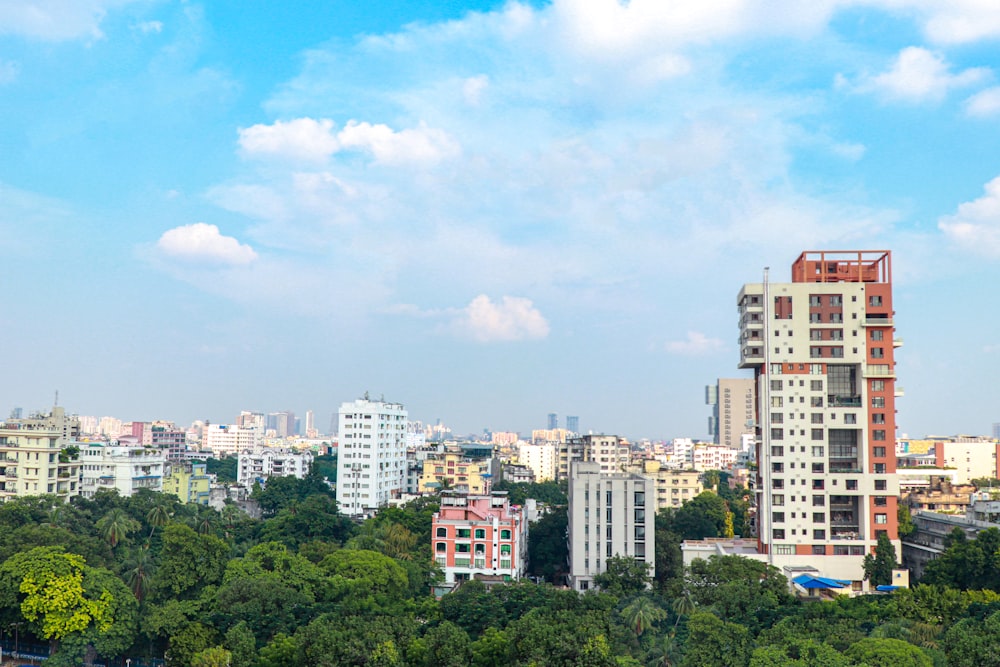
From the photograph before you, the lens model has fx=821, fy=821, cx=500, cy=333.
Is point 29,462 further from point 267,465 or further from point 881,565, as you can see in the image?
point 881,565

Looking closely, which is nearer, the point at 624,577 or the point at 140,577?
the point at 140,577

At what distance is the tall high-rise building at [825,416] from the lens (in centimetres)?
3819

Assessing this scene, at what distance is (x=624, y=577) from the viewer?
36125 millimetres

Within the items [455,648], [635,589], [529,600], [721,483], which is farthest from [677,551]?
[721,483]

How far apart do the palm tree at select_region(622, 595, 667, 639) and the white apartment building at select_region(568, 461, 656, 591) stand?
10.2m

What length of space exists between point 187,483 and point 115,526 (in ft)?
88.1

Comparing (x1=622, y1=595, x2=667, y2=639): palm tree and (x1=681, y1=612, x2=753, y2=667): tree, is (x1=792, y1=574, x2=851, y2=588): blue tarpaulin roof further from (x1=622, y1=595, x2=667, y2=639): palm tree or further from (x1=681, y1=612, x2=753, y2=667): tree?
(x1=681, y1=612, x2=753, y2=667): tree

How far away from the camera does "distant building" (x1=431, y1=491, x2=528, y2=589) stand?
39062 millimetres

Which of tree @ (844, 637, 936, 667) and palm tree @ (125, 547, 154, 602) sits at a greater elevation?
tree @ (844, 637, 936, 667)

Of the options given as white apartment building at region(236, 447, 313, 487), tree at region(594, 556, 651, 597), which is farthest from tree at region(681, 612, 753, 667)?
white apartment building at region(236, 447, 313, 487)

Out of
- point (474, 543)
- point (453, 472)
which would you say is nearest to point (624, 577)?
point (474, 543)

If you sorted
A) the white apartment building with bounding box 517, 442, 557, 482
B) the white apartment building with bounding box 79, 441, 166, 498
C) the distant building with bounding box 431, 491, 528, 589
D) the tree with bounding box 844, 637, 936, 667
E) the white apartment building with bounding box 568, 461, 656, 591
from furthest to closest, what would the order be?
the white apartment building with bounding box 517, 442, 557, 482
the white apartment building with bounding box 79, 441, 166, 498
the white apartment building with bounding box 568, 461, 656, 591
the distant building with bounding box 431, 491, 528, 589
the tree with bounding box 844, 637, 936, 667

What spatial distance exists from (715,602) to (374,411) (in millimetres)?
36528

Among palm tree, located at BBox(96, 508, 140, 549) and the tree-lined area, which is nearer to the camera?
the tree-lined area
